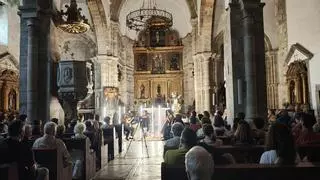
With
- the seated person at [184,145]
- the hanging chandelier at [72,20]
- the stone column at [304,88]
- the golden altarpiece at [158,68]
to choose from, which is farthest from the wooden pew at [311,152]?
the golden altarpiece at [158,68]

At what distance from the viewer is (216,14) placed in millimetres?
22609

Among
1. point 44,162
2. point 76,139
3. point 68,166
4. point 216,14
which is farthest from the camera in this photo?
point 216,14

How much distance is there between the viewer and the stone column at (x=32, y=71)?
32.6 feet

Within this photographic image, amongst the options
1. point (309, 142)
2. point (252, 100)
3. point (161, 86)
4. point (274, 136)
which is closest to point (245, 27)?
point (252, 100)

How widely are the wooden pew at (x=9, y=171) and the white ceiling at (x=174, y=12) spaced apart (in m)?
23.6

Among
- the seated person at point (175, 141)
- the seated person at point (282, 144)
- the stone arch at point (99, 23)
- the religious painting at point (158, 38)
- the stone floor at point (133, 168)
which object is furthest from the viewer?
the religious painting at point (158, 38)

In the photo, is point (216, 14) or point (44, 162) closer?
point (44, 162)

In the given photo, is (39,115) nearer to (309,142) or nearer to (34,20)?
(34,20)

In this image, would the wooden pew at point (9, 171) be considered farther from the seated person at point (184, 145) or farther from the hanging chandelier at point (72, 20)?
the hanging chandelier at point (72, 20)

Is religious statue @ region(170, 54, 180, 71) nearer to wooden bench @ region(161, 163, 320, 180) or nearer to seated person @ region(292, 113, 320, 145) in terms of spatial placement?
seated person @ region(292, 113, 320, 145)

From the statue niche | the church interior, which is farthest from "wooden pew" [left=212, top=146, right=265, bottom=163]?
the statue niche

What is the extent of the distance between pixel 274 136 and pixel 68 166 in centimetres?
382

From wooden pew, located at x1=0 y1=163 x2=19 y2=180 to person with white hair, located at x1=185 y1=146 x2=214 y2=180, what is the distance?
79.8 inches

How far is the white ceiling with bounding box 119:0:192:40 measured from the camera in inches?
1129
